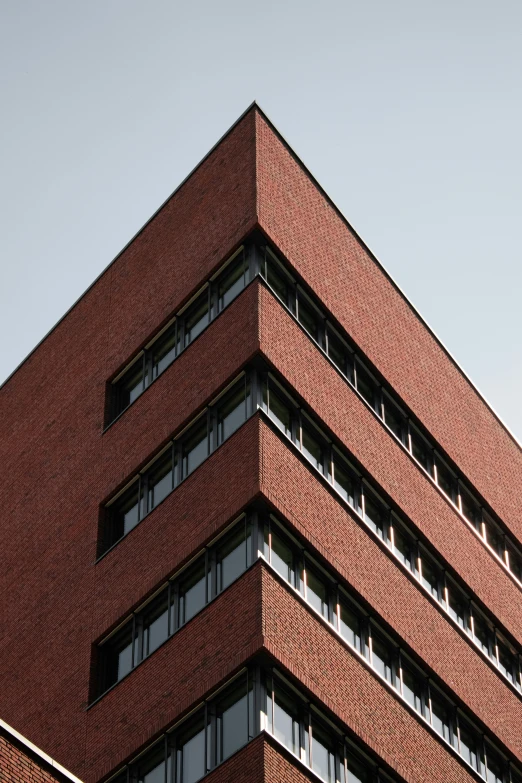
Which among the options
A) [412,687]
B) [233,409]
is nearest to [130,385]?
[233,409]

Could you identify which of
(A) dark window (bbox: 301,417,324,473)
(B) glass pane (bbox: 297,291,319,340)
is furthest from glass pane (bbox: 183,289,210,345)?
(A) dark window (bbox: 301,417,324,473)

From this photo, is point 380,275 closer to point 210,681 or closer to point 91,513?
point 91,513

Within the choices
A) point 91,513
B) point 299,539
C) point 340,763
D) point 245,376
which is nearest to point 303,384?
point 245,376

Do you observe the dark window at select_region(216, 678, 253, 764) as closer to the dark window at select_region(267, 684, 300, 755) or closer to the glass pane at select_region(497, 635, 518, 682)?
the dark window at select_region(267, 684, 300, 755)

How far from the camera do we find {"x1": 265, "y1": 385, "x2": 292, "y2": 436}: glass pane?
125ft

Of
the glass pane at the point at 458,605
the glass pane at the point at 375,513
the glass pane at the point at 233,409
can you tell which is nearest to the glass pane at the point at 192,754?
the glass pane at the point at 233,409

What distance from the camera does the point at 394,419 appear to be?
4469cm

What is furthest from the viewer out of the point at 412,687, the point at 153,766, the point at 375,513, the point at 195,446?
the point at 375,513

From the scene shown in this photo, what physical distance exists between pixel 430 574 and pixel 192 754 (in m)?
12.0

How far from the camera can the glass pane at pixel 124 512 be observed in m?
40.6

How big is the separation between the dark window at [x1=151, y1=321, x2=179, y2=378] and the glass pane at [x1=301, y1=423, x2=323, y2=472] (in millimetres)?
4888

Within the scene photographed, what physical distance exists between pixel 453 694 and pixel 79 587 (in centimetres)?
1081

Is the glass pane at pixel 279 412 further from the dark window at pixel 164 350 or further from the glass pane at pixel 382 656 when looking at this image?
the glass pane at pixel 382 656

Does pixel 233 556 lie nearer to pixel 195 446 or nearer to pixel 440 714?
pixel 195 446
